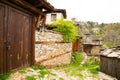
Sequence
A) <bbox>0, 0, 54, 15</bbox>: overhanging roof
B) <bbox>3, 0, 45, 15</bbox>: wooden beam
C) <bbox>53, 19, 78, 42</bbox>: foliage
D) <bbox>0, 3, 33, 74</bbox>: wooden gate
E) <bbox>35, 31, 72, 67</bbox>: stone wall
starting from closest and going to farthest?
<bbox>0, 3, 33, 74</bbox>: wooden gate → <bbox>3, 0, 45, 15</bbox>: wooden beam → <bbox>0, 0, 54, 15</bbox>: overhanging roof → <bbox>35, 31, 72, 67</bbox>: stone wall → <bbox>53, 19, 78, 42</bbox>: foliage

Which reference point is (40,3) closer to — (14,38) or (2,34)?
(14,38)

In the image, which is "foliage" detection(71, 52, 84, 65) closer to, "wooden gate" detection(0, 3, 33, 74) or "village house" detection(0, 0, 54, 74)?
"village house" detection(0, 0, 54, 74)

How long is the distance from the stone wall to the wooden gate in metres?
2.20

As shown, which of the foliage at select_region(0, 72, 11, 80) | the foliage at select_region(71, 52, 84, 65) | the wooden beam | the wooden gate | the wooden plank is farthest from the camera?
the foliage at select_region(71, 52, 84, 65)

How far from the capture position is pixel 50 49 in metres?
13.0

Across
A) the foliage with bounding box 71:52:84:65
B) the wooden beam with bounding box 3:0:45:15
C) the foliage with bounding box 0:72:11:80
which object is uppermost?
the wooden beam with bounding box 3:0:45:15

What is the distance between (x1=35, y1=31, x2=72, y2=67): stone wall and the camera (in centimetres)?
1163

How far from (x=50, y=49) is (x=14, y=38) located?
17.7 ft

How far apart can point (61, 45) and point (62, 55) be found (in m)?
0.82

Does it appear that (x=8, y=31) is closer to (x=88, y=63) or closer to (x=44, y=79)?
(x=44, y=79)

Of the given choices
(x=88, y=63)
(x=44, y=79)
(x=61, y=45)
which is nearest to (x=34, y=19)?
(x=44, y=79)

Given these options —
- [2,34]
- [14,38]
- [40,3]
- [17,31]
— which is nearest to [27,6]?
[40,3]

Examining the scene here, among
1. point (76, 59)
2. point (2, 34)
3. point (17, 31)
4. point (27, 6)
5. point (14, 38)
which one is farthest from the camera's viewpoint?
point (76, 59)

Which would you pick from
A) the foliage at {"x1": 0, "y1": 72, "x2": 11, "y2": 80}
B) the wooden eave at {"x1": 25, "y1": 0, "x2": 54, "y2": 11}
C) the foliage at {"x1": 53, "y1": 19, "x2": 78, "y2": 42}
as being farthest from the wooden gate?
the foliage at {"x1": 53, "y1": 19, "x2": 78, "y2": 42}
